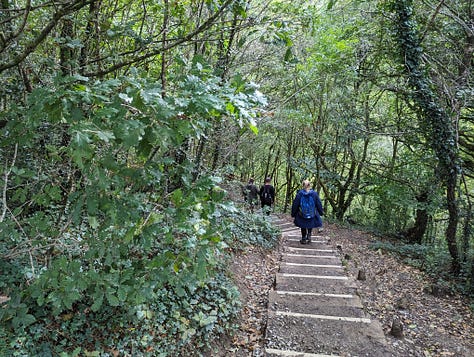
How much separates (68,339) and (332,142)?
13.4 m

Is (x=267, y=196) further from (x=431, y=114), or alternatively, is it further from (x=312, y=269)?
(x=431, y=114)

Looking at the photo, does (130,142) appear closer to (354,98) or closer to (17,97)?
(17,97)

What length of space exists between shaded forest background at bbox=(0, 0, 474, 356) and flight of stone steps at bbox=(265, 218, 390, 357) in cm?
73

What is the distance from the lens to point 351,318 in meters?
4.47

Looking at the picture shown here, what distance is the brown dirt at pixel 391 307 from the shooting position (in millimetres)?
4211

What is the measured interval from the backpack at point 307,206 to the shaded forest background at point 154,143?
1.09 meters

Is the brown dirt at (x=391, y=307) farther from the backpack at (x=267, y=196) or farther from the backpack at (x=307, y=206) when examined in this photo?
the backpack at (x=267, y=196)

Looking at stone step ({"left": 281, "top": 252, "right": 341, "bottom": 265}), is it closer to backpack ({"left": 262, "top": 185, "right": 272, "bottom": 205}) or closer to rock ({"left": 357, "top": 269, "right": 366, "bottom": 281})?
rock ({"left": 357, "top": 269, "right": 366, "bottom": 281})

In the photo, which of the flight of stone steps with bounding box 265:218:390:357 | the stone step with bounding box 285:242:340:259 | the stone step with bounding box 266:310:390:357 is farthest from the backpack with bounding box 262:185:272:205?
the stone step with bounding box 266:310:390:357

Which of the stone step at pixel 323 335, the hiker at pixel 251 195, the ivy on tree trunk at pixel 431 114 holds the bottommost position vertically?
the stone step at pixel 323 335

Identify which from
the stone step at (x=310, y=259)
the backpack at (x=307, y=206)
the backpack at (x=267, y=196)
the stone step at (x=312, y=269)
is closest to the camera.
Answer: the stone step at (x=312, y=269)

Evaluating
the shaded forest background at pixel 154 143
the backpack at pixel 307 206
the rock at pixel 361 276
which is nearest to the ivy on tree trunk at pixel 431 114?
the shaded forest background at pixel 154 143

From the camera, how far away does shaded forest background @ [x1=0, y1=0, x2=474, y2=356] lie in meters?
1.92

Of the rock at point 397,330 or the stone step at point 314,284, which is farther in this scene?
the stone step at point 314,284
